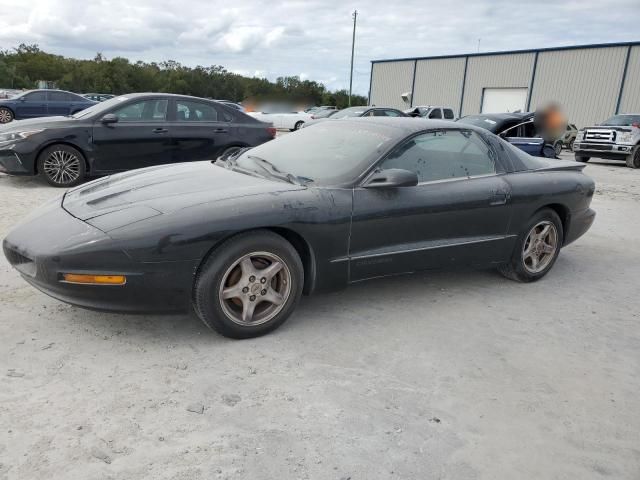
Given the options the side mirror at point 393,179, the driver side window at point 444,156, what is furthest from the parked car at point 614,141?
the side mirror at point 393,179

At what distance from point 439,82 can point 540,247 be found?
34.0 meters

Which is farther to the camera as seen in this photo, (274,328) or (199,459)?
(274,328)

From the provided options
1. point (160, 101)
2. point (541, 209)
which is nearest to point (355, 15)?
point (160, 101)

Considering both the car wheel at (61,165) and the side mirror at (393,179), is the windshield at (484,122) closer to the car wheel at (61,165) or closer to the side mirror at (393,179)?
the car wheel at (61,165)

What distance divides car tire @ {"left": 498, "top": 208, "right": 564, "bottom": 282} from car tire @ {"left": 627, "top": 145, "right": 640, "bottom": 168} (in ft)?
44.1

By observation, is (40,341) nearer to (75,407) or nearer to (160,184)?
(75,407)

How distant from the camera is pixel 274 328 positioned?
3318mm

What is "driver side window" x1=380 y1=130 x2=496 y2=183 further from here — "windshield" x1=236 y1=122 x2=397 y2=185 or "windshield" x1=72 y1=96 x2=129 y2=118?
"windshield" x1=72 y1=96 x2=129 y2=118

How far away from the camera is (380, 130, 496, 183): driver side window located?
385 cm

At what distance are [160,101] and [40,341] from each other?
18.2 feet

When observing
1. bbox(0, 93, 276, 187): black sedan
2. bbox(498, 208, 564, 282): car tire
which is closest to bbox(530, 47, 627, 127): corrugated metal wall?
bbox(0, 93, 276, 187): black sedan

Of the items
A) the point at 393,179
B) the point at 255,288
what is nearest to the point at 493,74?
the point at 393,179

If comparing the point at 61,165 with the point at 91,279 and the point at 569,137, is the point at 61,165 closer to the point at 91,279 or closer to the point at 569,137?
the point at 91,279

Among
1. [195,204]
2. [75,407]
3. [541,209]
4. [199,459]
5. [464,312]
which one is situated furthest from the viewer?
[541,209]
